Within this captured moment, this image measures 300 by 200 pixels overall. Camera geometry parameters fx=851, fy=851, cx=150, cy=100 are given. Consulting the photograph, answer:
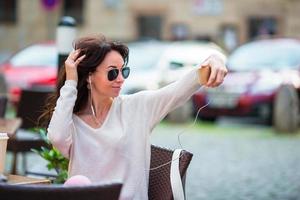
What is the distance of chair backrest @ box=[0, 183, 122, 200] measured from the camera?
2.48m

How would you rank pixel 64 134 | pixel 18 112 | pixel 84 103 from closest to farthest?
pixel 64 134 < pixel 84 103 < pixel 18 112

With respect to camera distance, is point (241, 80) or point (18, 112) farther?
point (241, 80)

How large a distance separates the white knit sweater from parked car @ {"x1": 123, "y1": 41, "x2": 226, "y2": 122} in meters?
10.6

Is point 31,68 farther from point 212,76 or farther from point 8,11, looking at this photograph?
point 8,11

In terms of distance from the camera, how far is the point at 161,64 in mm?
15422

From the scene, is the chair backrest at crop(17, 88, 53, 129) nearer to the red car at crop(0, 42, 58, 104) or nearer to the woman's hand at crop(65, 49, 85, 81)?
the woman's hand at crop(65, 49, 85, 81)

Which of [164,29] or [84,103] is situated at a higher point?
[84,103]

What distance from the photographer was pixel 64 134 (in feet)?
11.1

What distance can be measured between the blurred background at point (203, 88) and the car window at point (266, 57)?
18 mm

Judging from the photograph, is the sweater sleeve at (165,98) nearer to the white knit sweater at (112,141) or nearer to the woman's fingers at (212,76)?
the white knit sweater at (112,141)

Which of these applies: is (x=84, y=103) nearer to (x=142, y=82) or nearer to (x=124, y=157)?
(x=124, y=157)

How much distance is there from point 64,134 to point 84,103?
0.26m

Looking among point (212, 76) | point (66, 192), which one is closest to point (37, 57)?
point (212, 76)

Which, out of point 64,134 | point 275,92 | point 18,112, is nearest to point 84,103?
point 64,134
